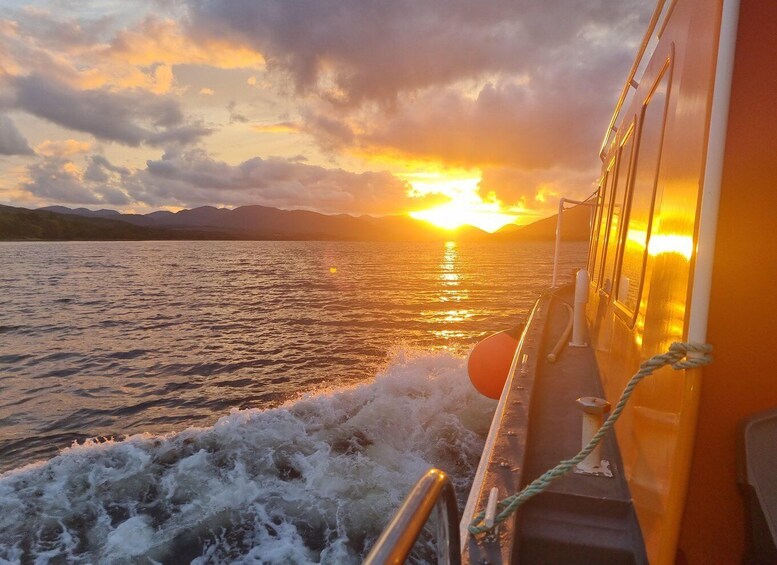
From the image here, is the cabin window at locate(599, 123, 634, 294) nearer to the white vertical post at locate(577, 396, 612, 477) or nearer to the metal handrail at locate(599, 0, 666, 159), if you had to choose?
the metal handrail at locate(599, 0, 666, 159)

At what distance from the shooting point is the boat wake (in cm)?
573

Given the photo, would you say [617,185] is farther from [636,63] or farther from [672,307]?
[672,307]

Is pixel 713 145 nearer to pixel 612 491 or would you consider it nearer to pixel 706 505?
pixel 706 505

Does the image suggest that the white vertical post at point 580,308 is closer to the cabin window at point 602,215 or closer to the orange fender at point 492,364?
the cabin window at point 602,215

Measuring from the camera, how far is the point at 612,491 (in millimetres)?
3371

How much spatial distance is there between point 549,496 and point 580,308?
4.42 m

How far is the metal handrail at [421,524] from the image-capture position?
53.1 inches

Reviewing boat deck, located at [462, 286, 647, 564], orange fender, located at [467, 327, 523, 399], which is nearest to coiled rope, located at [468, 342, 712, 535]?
boat deck, located at [462, 286, 647, 564]

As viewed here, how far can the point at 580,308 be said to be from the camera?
7227mm

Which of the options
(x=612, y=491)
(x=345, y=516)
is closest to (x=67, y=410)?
(x=345, y=516)

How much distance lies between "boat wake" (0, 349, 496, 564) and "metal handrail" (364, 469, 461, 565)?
167 inches

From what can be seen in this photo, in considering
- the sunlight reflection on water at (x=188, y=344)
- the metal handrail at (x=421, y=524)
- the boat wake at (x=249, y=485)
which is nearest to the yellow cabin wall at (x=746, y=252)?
the metal handrail at (x=421, y=524)

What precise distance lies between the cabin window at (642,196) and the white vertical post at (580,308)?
7.23ft

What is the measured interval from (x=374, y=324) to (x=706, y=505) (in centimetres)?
2129
